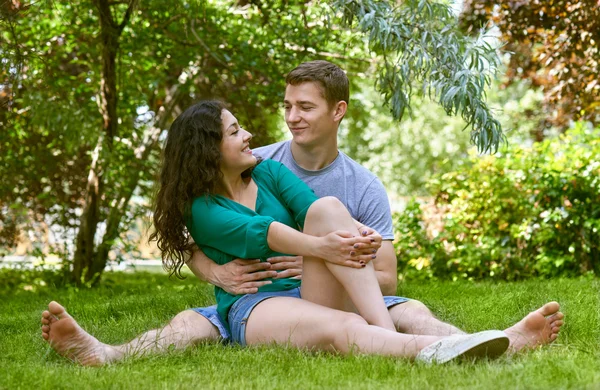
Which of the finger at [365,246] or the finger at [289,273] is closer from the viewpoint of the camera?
the finger at [365,246]

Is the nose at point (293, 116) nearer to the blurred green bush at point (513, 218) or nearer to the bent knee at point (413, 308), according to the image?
the bent knee at point (413, 308)

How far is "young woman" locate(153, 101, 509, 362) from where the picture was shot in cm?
260

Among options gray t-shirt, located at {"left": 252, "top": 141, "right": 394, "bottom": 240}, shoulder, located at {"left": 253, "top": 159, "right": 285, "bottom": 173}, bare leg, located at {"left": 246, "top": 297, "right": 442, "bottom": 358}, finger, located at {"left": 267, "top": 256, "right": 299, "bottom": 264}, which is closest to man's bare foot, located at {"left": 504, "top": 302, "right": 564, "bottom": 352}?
bare leg, located at {"left": 246, "top": 297, "right": 442, "bottom": 358}

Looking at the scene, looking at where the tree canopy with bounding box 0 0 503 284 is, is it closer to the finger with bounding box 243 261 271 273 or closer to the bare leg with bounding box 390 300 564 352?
the finger with bounding box 243 261 271 273

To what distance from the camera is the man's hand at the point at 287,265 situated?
3023 mm

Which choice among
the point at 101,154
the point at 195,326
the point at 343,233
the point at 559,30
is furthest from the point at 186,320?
the point at 559,30

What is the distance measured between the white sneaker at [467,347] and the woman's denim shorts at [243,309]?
652mm

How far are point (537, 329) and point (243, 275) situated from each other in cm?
106

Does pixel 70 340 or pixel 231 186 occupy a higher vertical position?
pixel 231 186

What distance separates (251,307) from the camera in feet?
9.37

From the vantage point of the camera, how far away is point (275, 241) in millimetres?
2775

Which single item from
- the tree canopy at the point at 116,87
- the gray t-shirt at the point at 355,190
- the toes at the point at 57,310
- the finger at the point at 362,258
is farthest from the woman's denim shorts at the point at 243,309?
the tree canopy at the point at 116,87

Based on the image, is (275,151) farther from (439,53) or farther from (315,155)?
(439,53)

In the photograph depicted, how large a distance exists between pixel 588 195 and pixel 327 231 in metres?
3.84
